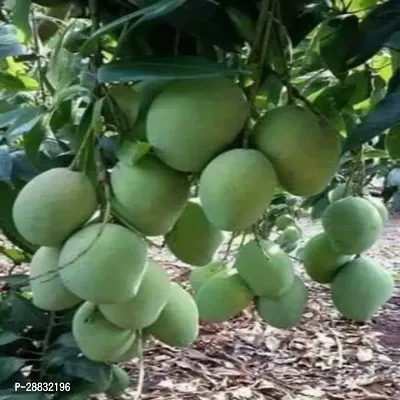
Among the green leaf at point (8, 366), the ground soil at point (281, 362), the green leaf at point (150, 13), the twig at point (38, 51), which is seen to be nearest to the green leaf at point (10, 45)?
the twig at point (38, 51)

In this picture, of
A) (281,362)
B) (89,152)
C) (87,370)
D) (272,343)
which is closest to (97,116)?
(89,152)

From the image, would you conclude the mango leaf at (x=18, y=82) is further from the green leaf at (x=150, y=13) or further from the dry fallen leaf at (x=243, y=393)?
the dry fallen leaf at (x=243, y=393)

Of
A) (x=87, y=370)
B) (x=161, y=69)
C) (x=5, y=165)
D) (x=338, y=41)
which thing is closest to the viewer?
(x=161, y=69)

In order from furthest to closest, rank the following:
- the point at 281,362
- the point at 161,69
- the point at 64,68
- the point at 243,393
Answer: the point at 281,362, the point at 243,393, the point at 64,68, the point at 161,69

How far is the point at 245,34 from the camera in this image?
650mm

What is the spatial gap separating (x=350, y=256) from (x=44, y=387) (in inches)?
19.8

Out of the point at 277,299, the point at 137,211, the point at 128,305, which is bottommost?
the point at 277,299

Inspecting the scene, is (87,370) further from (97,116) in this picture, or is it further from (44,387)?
(97,116)

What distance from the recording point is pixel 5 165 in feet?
3.05

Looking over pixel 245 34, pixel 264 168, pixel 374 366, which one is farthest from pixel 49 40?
pixel 374 366

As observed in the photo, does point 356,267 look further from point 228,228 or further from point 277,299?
point 228,228

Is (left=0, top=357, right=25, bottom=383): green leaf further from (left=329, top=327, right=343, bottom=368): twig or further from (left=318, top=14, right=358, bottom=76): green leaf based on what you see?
(left=329, top=327, right=343, bottom=368): twig

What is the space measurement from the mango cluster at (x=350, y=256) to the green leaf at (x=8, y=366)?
0.47 meters

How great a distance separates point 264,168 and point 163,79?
10cm
